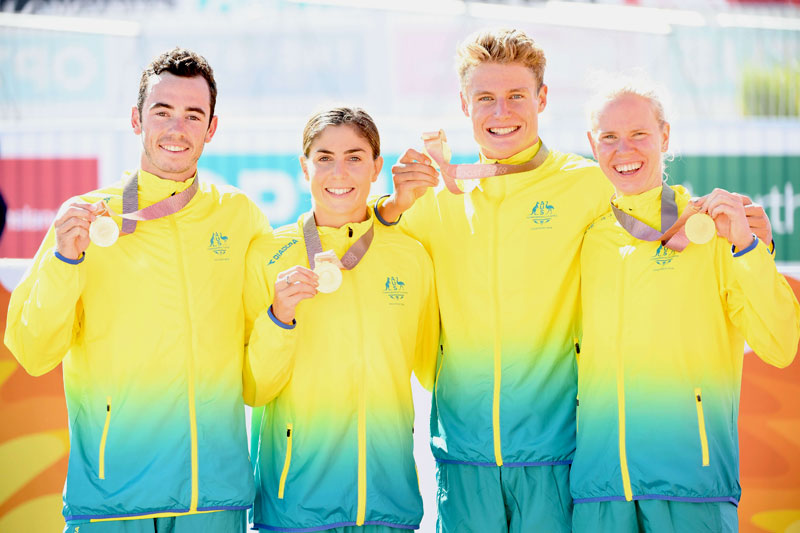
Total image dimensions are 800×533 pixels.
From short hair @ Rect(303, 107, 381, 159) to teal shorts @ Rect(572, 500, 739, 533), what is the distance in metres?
1.68

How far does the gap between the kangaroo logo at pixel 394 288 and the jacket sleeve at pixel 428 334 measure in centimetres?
14

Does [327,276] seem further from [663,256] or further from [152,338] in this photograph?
[663,256]

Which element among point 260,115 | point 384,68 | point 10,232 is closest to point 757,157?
point 384,68

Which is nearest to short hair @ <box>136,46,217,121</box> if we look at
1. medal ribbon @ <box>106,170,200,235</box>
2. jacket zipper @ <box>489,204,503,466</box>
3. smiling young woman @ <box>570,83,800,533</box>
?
medal ribbon @ <box>106,170,200,235</box>

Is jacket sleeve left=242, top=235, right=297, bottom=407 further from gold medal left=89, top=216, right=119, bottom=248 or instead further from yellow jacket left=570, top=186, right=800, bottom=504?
yellow jacket left=570, top=186, right=800, bottom=504

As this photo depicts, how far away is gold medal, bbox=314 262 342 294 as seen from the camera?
3094 mm

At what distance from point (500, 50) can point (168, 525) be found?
231 centimetres

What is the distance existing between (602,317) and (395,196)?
99cm

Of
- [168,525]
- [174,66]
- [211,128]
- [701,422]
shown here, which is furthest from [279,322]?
[701,422]

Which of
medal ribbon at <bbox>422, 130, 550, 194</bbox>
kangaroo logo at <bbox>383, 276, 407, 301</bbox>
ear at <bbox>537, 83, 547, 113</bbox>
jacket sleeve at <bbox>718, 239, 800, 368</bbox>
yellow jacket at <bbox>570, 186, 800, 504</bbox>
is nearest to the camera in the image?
jacket sleeve at <bbox>718, 239, 800, 368</bbox>

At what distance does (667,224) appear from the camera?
3.22m

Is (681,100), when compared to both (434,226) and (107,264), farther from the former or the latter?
(107,264)

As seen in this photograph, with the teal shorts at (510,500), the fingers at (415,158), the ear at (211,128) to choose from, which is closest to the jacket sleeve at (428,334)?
the fingers at (415,158)

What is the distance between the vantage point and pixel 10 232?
10.9 m
